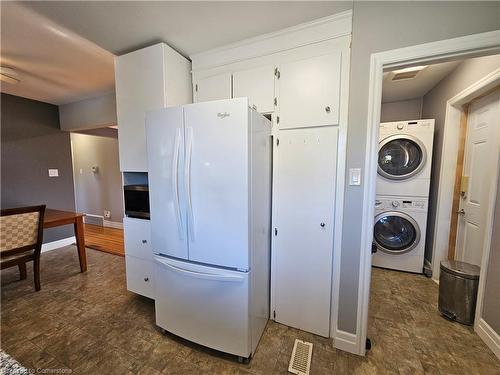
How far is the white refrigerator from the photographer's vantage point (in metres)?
1.31

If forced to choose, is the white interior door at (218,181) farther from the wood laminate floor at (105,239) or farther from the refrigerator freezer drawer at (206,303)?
the wood laminate floor at (105,239)

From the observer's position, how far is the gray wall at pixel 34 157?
3100 mm

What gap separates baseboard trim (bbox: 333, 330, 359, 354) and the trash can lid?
3.73 feet

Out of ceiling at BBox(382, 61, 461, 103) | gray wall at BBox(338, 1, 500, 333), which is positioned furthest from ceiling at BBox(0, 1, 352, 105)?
ceiling at BBox(382, 61, 461, 103)

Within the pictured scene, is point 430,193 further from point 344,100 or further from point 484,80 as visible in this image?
point 344,100

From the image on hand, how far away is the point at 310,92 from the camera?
157 centimetres

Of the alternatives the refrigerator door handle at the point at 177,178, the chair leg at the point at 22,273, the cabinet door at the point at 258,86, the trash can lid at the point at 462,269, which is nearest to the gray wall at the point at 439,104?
the trash can lid at the point at 462,269

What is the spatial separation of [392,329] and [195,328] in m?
1.67

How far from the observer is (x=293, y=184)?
5.51 feet

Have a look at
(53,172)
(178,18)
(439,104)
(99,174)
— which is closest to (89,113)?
(53,172)

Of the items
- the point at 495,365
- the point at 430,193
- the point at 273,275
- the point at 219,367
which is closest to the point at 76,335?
the point at 219,367

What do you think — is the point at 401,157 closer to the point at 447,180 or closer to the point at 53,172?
the point at 447,180

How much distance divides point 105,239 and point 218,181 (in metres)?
3.93

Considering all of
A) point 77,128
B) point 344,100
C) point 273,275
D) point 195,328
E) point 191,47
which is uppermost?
point 191,47
